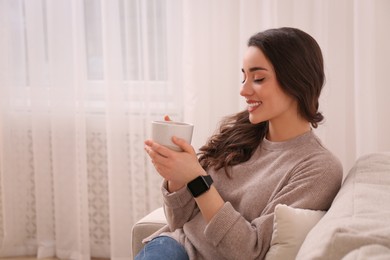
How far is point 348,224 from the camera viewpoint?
107cm

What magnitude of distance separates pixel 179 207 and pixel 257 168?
25 cm

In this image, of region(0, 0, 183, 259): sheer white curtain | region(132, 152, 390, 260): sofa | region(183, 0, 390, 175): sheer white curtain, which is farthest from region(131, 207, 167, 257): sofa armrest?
region(0, 0, 183, 259): sheer white curtain

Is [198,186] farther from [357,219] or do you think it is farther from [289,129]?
[357,219]

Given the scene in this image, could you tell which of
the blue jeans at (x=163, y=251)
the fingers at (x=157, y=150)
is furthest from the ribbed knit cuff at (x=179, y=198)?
the fingers at (x=157, y=150)

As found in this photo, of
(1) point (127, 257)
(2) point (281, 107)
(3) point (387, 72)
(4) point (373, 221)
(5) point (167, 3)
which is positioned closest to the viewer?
(4) point (373, 221)

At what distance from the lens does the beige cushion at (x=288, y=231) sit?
1.29 metres

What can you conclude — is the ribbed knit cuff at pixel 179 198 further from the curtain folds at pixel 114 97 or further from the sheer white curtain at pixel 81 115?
the sheer white curtain at pixel 81 115

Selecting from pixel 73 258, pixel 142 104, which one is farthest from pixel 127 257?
pixel 142 104

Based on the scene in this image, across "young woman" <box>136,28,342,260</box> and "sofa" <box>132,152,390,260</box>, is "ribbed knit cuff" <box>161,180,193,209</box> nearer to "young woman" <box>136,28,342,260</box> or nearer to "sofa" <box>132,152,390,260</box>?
"young woman" <box>136,28,342,260</box>

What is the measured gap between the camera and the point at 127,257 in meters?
3.11

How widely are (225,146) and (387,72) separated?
3.59 ft

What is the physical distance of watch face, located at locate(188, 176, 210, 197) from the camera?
4.96 ft

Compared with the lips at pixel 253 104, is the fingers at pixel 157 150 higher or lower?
lower

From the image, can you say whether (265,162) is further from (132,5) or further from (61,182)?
(61,182)
